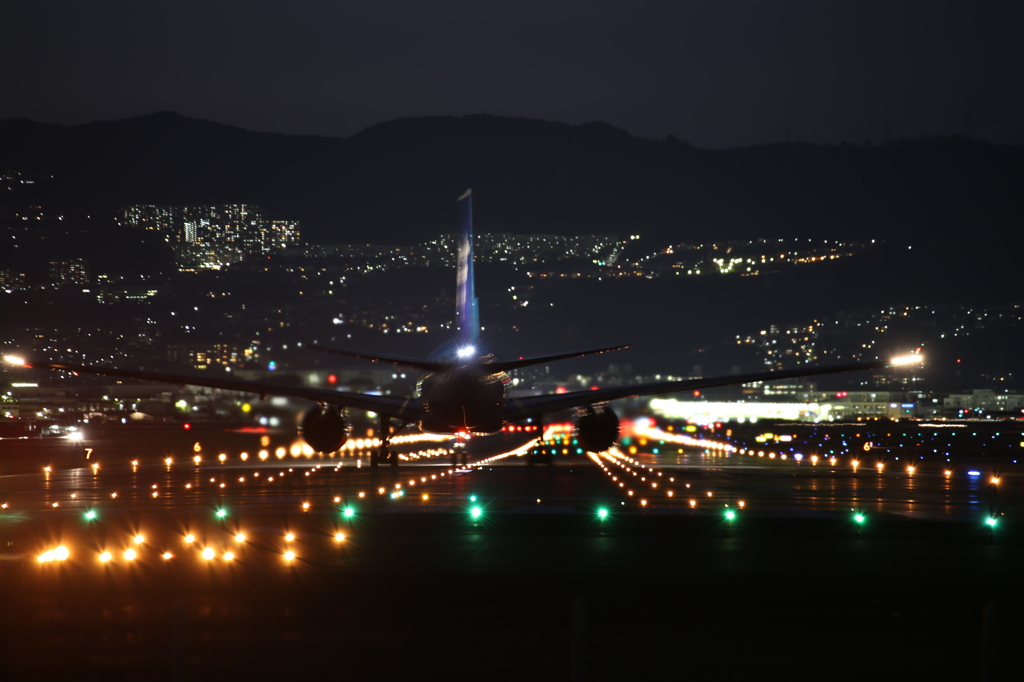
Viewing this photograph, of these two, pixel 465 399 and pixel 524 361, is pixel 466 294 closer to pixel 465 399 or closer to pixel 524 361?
pixel 465 399

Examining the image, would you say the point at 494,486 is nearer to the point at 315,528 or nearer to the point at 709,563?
the point at 315,528

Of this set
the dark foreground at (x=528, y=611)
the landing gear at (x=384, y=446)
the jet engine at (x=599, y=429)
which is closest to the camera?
the dark foreground at (x=528, y=611)

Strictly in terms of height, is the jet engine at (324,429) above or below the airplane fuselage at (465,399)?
below

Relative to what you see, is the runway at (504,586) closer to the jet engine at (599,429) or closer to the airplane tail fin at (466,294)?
the jet engine at (599,429)

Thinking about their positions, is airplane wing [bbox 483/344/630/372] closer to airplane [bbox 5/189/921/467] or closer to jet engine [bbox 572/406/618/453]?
airplane [bbox 5/189/921/467]

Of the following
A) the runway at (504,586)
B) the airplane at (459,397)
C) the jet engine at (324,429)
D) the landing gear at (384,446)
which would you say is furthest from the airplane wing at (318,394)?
the runway at (504,586)

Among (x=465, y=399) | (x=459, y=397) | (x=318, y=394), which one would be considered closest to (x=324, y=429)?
(x=318, y=394)
